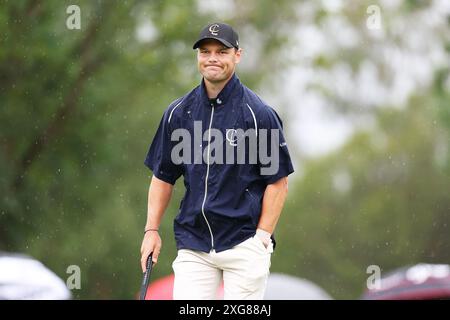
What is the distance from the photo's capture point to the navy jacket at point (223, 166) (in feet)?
19.1

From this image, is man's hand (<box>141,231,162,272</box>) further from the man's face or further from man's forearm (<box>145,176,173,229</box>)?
the man's face

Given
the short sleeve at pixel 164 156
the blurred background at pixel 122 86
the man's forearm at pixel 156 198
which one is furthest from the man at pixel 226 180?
the blurred background at pixel 122 86

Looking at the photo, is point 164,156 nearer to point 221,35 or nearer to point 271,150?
point 271,150

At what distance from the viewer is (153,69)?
27.2m

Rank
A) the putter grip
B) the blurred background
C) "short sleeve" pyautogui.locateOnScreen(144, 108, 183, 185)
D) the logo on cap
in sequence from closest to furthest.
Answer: the putter grip, the logo on cap, "short sleeve" pyautogui.locateOnScreen(144, 108, 183, 185), the blurred background

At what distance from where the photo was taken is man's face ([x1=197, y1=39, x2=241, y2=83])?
19.4 ft

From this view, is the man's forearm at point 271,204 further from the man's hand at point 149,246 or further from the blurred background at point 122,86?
the blurred background at point 122,86

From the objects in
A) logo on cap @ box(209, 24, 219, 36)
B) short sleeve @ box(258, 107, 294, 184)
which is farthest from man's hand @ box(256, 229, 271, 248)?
logo on cap @ box(209, 24, 219, 36)

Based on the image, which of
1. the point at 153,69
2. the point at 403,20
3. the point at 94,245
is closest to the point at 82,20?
the point at 153,69

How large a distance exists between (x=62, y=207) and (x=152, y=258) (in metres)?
21.0

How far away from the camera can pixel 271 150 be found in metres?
5.89

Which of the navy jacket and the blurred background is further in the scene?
the blurred background

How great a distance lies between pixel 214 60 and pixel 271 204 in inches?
33.2

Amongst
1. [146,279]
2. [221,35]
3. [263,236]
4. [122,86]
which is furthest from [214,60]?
[122,86]
